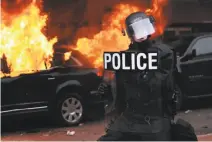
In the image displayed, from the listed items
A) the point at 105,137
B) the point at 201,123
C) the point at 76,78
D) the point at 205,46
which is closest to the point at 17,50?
the point at 76,78

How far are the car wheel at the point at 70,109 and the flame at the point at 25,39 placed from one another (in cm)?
111

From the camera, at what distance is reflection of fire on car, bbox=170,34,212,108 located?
10609 millimetres

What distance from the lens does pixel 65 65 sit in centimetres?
920

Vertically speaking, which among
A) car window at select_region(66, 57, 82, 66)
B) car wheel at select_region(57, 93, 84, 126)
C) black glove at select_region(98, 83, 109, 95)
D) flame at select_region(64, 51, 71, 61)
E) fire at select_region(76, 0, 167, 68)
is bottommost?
car wheel at select_region(57, 93, 84, 126)

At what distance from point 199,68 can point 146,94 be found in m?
7.65

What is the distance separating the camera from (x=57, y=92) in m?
9.12

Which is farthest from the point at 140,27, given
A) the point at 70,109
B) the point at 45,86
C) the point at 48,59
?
the point at 70,109

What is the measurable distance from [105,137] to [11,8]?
5073 mm

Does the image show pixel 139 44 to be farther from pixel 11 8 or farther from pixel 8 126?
pixel 8 126

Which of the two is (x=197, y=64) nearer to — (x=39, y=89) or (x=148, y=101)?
(x=39, y=89)

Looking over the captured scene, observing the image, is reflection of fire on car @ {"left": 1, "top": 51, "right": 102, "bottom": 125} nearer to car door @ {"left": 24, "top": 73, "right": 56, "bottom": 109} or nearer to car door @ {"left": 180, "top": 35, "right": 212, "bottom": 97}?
car door @ {"left": 24, "top": 73, "right": 56, "bottom": 109}

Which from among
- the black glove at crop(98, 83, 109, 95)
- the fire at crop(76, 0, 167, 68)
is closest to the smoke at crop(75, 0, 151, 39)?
the fire at crop(76, 0, 167, 68)

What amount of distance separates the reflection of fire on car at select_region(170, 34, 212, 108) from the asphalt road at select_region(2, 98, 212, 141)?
49 centimetres

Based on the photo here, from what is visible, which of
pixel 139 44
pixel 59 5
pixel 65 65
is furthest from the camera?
pixel 65 65
